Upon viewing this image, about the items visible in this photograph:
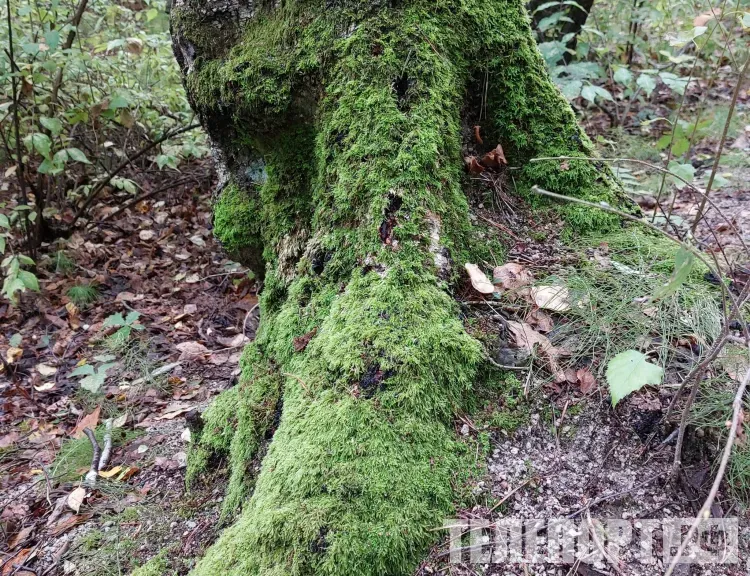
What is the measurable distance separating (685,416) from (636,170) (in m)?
4.27

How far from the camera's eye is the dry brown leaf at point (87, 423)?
3.41 meters

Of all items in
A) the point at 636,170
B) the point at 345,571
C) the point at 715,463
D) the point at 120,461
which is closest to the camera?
the point at 345,571

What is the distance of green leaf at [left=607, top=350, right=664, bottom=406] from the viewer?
122 cm

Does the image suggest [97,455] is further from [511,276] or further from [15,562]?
[511,276]

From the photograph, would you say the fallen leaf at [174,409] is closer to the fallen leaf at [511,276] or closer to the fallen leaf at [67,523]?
the fallen leaf at [67,523]

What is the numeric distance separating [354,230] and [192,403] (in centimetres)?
224

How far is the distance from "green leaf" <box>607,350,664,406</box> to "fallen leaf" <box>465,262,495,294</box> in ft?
1.98

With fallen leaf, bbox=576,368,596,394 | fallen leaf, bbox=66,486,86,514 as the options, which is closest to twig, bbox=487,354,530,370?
fallen leaf, bbox=576,368,596,394

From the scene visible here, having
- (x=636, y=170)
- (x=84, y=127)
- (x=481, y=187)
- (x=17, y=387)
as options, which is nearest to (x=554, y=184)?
(x=481, y=187)

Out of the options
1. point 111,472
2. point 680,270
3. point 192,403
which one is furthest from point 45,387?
point 680,270

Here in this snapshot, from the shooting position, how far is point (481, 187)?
2.21 meters

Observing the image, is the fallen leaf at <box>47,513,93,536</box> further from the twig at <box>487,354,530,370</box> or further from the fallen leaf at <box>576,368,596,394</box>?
the fallen leaf at <box>576,368,596,394</box>

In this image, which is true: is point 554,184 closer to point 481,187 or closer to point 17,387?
point 481,187

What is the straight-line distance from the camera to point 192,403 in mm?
3504
